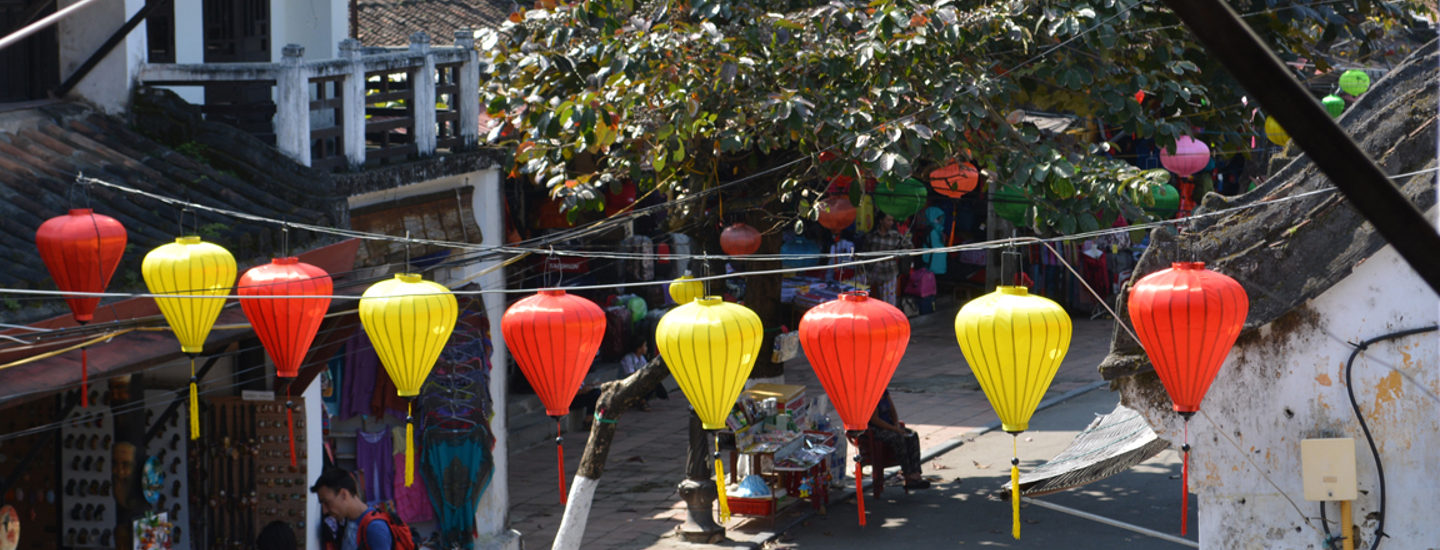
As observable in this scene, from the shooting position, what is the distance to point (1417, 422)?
705 cm

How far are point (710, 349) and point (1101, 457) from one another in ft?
16.3

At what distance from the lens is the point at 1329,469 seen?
704 cm

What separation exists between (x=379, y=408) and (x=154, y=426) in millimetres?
2535

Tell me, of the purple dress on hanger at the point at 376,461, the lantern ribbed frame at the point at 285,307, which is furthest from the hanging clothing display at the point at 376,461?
the lantern ribbed frame at the point at 285,307

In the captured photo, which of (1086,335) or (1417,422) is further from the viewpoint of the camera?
(1086,335)

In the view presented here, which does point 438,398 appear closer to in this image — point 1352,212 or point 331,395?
point 331,395

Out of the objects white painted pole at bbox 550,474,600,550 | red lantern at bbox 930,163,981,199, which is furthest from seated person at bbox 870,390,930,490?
white painted pole at bbox 550,474,600,550

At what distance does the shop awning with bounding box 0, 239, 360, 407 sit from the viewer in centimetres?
677

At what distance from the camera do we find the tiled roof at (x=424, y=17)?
62.5ft

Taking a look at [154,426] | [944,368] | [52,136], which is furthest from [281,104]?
[944,368]

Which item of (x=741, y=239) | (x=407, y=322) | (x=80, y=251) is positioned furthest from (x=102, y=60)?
(x=741, y=239)

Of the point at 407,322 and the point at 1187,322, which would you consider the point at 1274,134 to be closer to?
the point at 1187,322

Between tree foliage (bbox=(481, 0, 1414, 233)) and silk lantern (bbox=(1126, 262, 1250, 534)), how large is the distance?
7.80 feet

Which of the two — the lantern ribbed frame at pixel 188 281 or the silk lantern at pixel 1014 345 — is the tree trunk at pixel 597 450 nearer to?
the lantern ribbed frame at pixel 188 281
